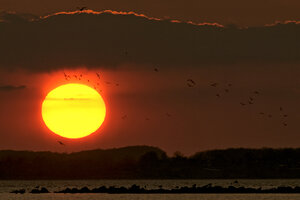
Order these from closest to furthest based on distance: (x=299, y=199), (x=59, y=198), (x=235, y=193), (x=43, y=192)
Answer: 1. (x=299, y=199)
2. (x=59, y=198)
3. (x=235, y=193)
4. (x=43, y=192)

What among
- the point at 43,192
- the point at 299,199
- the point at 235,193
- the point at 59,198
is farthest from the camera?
the point at 43,192

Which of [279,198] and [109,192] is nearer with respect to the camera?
[279,198]

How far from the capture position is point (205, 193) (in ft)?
406

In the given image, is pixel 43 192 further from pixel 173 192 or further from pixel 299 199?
pixel 299 199

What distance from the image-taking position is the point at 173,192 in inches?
4973

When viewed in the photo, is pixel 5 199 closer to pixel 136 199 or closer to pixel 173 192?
pixel 136 199

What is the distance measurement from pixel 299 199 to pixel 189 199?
14337 mm

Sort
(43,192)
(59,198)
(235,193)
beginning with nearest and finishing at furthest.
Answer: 1. (59,198)
2. (235,193)
3. (43,192)

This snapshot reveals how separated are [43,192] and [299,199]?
4593 centimetres

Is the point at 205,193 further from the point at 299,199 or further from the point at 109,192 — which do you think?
the point at 299,199

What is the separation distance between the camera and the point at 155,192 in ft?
408

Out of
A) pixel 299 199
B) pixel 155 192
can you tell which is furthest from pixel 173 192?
pixel 299 199

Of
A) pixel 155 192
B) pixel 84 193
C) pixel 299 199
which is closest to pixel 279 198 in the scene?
pixel 299 199

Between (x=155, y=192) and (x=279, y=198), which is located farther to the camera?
(x=155, y=192)
